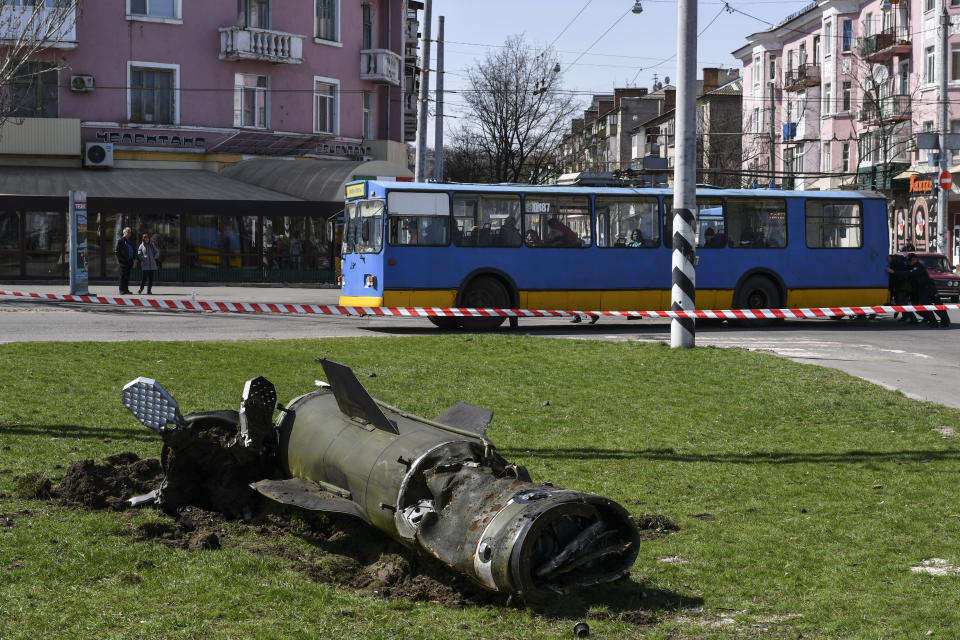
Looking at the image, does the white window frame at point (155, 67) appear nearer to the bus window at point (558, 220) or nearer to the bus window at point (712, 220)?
the bus window at point (558, 220)

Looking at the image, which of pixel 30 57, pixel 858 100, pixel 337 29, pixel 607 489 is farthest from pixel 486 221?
pixel 858 100

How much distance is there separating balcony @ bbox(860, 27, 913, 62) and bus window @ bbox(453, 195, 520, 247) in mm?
41224

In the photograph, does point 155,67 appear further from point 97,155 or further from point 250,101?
point 97,155

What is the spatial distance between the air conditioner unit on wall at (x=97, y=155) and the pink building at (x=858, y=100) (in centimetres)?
2616

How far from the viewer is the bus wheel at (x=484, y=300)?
72.0ft

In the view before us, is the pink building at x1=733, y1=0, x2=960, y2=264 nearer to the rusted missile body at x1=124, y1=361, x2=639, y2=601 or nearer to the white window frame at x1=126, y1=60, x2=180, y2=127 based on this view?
the white window frame at x1=126, y1=60, x2=180, y2=127

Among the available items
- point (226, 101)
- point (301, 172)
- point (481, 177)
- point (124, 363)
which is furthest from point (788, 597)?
point (481, 177)

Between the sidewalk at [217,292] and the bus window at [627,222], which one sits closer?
the bus window at [627,222]

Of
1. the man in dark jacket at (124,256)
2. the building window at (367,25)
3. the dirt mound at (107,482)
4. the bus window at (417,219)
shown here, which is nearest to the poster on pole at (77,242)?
the man in dark jacket at (124,256)

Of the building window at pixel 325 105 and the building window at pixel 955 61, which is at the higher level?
the building window at pixel 955 61

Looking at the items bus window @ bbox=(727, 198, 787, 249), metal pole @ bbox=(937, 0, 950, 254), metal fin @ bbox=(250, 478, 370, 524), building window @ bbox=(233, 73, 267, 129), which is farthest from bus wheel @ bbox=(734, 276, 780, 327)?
building window @ bbox=(233, 73, 267, 129)

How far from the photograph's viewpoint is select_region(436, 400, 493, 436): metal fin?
251 inches

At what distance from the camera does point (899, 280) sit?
25.3m

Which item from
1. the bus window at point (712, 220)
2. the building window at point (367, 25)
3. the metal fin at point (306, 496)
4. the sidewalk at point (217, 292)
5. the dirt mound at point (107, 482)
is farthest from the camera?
the building window at point (367, 25)
